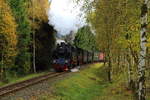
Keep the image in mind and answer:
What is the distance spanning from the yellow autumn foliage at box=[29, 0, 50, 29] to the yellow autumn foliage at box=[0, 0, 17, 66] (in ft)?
21.1

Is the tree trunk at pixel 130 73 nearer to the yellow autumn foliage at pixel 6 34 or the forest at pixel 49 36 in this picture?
the forest at pixel 49 36

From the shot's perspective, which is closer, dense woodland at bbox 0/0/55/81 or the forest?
the forest

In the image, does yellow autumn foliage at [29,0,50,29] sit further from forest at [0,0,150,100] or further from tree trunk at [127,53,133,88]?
tree trunk at [127,53,133,88]

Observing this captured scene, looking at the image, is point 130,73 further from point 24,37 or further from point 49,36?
point 49,36

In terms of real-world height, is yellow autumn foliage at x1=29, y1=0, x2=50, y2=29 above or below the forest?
above

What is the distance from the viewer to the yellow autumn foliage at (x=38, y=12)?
29.9 metres

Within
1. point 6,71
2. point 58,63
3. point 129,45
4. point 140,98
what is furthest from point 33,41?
point 140,98

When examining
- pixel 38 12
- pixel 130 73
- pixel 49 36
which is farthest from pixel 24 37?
pixel 130 73

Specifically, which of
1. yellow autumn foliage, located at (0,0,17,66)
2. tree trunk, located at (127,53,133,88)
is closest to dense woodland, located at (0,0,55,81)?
yellow autumn foliage, located at (0,0,17,66)

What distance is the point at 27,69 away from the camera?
94.0 feet

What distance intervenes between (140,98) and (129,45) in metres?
4.41

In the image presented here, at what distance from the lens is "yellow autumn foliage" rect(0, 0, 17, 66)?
2223 cm

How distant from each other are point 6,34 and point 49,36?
40.6ft

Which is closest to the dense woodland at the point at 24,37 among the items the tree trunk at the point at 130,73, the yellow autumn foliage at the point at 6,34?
the yellow autumn foliage at the point at 6,34
